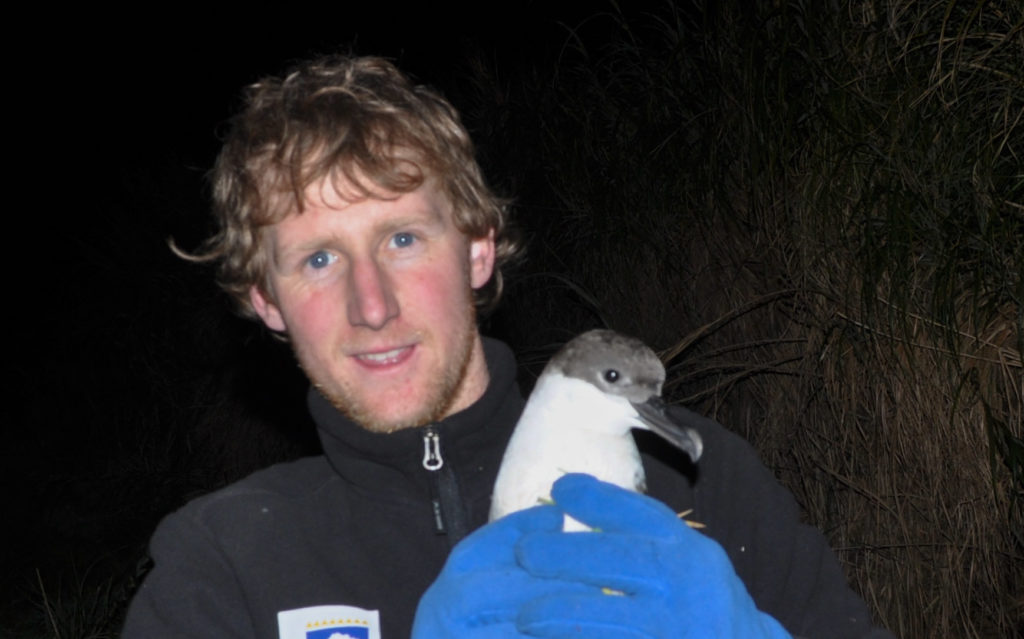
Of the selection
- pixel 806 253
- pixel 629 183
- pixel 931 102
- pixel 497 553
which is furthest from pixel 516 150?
pixel 497 553

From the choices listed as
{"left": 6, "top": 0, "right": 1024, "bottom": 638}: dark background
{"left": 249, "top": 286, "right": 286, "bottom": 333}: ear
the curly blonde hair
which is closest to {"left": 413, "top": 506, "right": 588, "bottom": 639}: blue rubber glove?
the curly blonde hair

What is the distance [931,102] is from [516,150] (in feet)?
9.41

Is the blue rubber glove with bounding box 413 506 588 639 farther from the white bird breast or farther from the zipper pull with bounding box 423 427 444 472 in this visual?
the zipper pull with bounding box 423 427 444 472

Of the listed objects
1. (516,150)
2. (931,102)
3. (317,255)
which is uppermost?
(317,255)

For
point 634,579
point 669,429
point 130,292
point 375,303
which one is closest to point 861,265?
point 669,429

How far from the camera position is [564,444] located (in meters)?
1.72

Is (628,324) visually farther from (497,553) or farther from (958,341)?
(497,553)

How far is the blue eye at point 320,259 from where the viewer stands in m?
1.95

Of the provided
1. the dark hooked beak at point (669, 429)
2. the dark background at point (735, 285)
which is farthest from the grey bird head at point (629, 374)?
the dark background at point (735, 285)

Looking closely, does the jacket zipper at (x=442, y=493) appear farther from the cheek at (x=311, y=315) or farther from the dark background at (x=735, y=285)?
the dark background at (x=735, y=285)

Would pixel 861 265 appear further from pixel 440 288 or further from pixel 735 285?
pixel 440 288

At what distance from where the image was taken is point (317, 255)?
6.42ft

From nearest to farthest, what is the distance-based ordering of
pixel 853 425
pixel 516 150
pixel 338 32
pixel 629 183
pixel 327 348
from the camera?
pixel 327 348 < pixel 853 425 < pixel 629 183 < pixel 516 150 < pixel 338 32

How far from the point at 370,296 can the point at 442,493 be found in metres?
0.41
